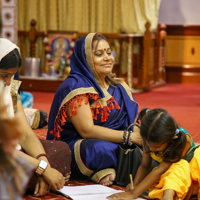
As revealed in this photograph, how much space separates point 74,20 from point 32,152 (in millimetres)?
5929

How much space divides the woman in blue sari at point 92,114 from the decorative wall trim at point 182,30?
5482mm

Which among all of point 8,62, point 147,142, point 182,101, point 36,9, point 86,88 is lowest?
point 182,101

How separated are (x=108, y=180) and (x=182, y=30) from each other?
6046 millimetres

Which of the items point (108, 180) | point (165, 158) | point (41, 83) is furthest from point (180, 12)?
point (165, 158)

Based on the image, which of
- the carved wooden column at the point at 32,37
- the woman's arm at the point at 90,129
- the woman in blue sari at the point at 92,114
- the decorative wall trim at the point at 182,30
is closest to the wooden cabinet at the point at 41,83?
the carved wooden column at the point at 32,37

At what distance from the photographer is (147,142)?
197cm

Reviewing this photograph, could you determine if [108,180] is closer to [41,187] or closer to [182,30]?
[41,187]

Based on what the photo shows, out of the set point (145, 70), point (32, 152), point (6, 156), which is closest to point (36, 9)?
point (145, 70)

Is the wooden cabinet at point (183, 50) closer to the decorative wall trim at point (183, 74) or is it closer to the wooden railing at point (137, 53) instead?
the decorative wall trim at point (183, 74)

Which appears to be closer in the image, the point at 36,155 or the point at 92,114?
the point at 36,155

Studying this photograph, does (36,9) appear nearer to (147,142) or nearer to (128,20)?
(128,20)

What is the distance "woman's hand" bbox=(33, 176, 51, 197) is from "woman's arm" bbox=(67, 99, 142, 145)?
1.46 ft

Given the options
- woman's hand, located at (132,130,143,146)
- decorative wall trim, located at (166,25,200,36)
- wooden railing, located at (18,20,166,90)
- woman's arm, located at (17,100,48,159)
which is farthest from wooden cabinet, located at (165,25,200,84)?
woman's arm, located at (17,100,48,159)

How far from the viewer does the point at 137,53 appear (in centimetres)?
739
